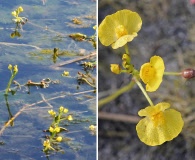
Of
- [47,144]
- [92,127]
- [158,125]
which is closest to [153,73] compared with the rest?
[158,125]

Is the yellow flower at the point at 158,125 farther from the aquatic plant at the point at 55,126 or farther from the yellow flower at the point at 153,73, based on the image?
the aquatic plant at the point at 55,126

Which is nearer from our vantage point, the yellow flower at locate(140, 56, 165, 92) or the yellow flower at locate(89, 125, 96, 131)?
the yellow flower at locate(140, 56, 165, 92)

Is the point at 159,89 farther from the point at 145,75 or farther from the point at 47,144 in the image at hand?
the point at 47,144

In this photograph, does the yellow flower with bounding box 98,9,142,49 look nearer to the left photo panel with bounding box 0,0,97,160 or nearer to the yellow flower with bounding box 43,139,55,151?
the left photo panel with bounding box 0,0,97,160

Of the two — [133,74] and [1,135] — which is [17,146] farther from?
[133,74]

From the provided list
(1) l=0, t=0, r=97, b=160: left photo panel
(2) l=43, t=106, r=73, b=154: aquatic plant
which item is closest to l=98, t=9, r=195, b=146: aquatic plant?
(1) l=0, t=0, r=97, b=160: left photo panel

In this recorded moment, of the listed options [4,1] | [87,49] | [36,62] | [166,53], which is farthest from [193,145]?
[4,1]

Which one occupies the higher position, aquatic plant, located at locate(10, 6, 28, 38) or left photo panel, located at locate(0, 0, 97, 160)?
aquatic plant, located at locate(10, 6, 28, 38)
